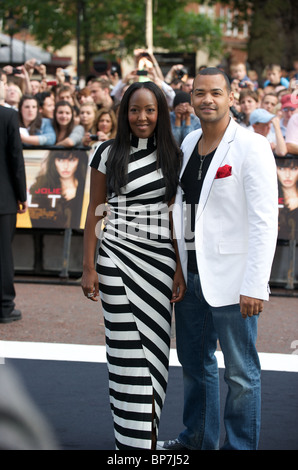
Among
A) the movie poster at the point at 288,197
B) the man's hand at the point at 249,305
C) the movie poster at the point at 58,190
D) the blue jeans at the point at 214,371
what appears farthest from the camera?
the movie poster at the point at 58,190

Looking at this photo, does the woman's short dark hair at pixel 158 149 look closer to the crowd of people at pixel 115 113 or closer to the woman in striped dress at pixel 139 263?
the woman in striped dress at pixel 139 263

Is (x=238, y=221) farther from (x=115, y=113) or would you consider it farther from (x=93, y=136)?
(x=115, y=113)

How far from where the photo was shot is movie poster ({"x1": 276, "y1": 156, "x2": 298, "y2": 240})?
889 centimetres

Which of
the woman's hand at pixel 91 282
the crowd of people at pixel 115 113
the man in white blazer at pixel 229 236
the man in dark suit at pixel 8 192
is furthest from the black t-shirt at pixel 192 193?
the crowd of people at pixel 115 113

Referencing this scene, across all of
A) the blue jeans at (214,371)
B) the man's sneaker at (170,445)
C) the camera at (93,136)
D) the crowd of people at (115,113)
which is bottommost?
the man's sneaker at (170,445)

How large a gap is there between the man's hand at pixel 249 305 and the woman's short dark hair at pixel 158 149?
0.69 metres

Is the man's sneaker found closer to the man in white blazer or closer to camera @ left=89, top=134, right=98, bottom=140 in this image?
the man in white blazer

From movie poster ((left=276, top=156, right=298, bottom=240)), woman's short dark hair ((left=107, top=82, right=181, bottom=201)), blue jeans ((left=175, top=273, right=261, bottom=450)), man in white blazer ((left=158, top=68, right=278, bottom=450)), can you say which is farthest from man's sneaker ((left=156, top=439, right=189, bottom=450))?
movie poster ((left=276, top=156, right=298, bottom=240))

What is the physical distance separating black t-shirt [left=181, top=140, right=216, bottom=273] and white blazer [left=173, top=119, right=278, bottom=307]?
9 cm

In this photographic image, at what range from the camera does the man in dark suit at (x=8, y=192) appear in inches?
277

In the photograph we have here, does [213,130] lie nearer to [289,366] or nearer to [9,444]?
[9,444]

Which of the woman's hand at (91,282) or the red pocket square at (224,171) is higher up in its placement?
the red pocket square at (224,171)

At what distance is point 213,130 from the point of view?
3898 millimetres
